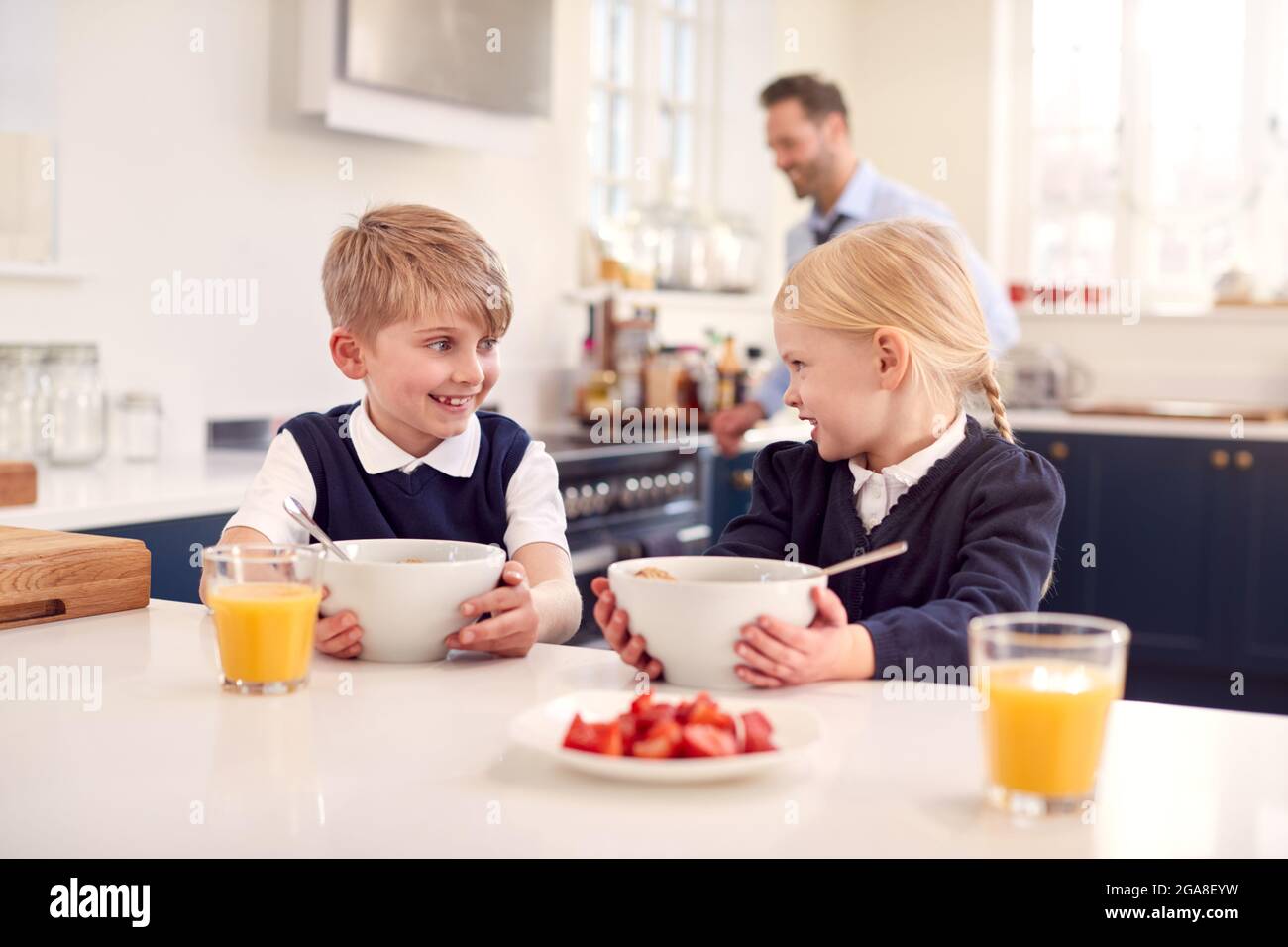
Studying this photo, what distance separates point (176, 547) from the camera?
2230 mm

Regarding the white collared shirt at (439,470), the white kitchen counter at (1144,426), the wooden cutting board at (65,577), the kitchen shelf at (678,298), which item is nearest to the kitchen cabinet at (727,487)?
the kitchen shelf at (678,298)

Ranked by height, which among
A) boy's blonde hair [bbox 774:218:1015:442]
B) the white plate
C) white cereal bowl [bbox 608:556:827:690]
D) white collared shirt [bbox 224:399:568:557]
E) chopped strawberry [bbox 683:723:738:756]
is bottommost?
the white plate

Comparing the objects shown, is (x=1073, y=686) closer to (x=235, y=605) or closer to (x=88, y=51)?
(x=235, y=605)

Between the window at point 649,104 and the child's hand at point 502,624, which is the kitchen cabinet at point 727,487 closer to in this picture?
the window at point 649,104

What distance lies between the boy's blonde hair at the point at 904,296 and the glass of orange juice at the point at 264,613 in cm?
62

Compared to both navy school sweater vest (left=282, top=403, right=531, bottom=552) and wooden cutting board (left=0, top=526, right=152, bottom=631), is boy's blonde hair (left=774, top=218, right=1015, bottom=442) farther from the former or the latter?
wooden cutting board (left=0, top=526, right=152, bottom=631)

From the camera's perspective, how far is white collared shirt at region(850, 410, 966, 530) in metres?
1.41

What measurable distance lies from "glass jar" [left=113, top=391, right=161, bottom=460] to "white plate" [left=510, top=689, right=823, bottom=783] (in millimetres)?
1946

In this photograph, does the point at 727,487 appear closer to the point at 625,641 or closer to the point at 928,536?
the point at 928,536

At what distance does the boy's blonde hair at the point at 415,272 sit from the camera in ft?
5.03

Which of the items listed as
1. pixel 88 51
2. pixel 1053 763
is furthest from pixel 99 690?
pixel 88 51

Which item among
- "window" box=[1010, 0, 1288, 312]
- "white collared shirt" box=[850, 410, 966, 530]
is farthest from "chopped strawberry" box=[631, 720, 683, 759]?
"window" box=[1010, 0, 1288, 312]

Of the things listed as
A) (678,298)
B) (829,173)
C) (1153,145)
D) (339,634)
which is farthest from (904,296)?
(1153,145)
